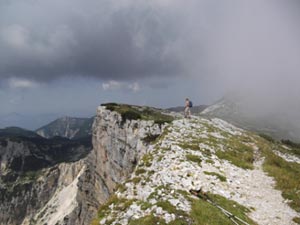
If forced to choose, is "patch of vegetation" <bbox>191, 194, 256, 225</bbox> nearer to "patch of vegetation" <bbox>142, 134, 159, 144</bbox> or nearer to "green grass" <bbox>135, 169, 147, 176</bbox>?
"green grass" <bbox>135, 169, 147, 176</bbox>

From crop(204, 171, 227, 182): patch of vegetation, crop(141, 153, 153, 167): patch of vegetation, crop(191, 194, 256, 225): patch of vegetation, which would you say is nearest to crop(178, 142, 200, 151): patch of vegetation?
crop(141, 153, 153, 167): patch of vegetation

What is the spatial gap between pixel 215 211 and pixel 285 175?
15.9 metres

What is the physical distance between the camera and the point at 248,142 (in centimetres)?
5219

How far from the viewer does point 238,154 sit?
41.6 metres

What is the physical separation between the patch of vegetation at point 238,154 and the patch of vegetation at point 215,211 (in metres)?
12.0

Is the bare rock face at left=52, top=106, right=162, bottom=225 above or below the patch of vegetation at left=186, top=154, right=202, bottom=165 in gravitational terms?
below

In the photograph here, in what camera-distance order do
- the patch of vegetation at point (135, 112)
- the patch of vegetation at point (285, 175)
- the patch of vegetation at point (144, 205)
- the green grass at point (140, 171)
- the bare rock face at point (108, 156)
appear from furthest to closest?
the patch of vegetation at point (135, 112) < the bare rock face at point (108, 156) < the green grass at point (140, 171) < the patch of vegetation at point (285, 175) < the patch of vegetation at point (144, 205)

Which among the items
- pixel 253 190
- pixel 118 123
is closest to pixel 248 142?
pixel 253 190

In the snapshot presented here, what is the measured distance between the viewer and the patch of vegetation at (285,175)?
27491 millimetres

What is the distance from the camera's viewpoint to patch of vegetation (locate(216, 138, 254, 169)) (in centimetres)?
3681

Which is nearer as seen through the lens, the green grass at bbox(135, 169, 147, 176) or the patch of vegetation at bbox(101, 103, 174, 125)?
the green grass at bbox(135, 169, 147, 176)

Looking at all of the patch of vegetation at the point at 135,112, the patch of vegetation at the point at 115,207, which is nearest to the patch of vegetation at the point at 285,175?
the patch of vegetation at the point at 115,207

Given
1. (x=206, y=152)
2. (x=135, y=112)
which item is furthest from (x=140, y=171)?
(x=135, y=112)

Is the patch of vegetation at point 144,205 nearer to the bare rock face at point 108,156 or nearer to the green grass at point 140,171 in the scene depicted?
the green grass at point 140,171
